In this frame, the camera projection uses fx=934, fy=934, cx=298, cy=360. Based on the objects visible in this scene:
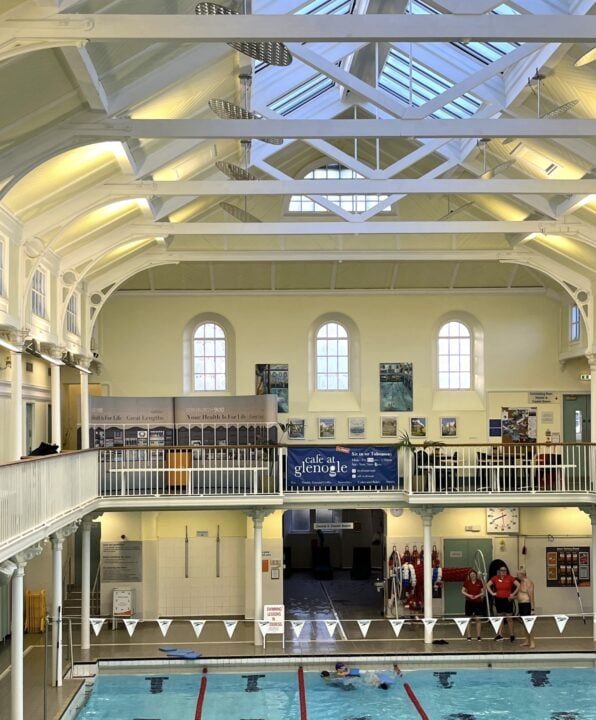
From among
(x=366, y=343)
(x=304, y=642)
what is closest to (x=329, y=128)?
(x=304, y=642)

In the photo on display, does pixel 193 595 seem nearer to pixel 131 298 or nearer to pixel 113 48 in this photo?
pixel 131 298

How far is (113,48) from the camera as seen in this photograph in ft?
38.9

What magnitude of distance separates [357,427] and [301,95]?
9.62m

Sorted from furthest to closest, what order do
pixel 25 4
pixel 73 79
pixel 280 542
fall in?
pixel 280 542, pixel 73 79, pixel 25 4

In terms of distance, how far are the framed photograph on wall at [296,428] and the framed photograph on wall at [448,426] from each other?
12.9 feet

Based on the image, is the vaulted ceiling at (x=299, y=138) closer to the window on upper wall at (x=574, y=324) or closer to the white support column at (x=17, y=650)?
the window on upper wall at (x=574, y=324)

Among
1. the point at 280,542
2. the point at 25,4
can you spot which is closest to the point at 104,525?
the point at 280,542

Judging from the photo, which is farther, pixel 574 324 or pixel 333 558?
pixel 333 558

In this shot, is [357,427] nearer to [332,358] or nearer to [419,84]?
[332,358]

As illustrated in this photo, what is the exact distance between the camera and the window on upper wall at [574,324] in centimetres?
2514

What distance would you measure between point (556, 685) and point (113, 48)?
14849mm

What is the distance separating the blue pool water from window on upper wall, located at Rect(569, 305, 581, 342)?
905 centimetres

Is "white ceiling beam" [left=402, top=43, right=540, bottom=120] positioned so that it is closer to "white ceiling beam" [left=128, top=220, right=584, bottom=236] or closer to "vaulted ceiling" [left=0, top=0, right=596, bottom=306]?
"vaulted ceiling" [left=0, top=0, right=596, bottom=306]

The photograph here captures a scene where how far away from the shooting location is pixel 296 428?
86.1 feet
